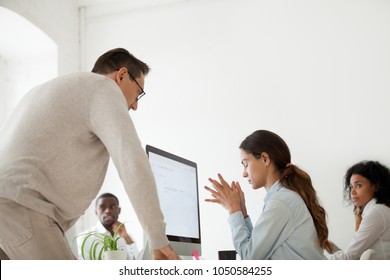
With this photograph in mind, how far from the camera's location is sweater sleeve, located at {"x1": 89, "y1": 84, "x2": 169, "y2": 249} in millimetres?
1161

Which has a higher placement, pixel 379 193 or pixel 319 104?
pixel 319 104

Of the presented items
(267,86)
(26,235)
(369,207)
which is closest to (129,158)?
(26,235)

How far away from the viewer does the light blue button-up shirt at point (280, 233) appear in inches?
66.1

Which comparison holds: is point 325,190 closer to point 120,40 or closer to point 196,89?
point 196,89

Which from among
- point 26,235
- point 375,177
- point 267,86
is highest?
point 267,86

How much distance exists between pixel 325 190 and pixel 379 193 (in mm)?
501

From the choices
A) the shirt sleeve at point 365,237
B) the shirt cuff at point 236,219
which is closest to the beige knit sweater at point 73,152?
the shirt cuff at point 236,219

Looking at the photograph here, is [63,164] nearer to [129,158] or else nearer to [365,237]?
[129,158]

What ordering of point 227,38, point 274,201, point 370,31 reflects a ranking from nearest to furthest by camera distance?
point 274,201 < point 370,31 < point 227,38

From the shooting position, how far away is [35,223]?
3.85ft

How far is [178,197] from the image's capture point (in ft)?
6.49

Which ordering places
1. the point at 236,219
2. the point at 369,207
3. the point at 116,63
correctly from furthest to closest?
the point at 369,207
the point at 236,219
the point at 116,63

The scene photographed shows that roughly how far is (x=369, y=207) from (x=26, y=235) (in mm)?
2522
